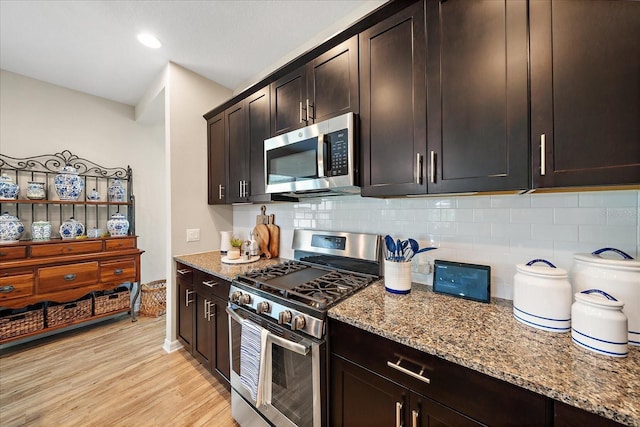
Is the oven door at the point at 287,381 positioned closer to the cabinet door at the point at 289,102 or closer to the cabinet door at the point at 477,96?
the cabinet door at the point at 477,96

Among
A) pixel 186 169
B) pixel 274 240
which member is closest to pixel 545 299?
pixel 274 240

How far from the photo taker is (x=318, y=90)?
158 centimetres

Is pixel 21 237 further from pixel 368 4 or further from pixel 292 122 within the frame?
pixel 368 4

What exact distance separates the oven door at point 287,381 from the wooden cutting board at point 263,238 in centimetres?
81

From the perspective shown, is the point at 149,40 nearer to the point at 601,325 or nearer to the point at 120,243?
the point at 120,243

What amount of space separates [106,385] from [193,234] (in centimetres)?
134

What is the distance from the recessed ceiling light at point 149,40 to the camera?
6.49ft

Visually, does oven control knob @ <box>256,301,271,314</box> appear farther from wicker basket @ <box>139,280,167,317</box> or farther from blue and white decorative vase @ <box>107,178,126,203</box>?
blue and white decorative vase @ <box>107,178,126,203</box>

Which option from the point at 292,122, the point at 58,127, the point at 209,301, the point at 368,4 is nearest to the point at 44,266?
Answer: the point at 58,127

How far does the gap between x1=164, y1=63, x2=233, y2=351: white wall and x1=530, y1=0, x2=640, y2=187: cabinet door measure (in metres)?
2.66

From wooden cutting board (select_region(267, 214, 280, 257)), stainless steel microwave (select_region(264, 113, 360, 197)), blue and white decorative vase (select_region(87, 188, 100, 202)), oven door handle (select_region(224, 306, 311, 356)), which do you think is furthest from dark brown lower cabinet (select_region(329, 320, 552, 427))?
blue and white decorative vase (select_region(87, 188, 100, 202))

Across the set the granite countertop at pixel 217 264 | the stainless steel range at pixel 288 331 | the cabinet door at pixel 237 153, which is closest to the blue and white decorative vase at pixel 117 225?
the granite countertop at pixel 217 264

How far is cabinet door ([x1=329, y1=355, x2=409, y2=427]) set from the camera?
935 millimetres

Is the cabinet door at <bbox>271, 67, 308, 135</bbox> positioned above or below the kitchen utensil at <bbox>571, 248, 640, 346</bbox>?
above
